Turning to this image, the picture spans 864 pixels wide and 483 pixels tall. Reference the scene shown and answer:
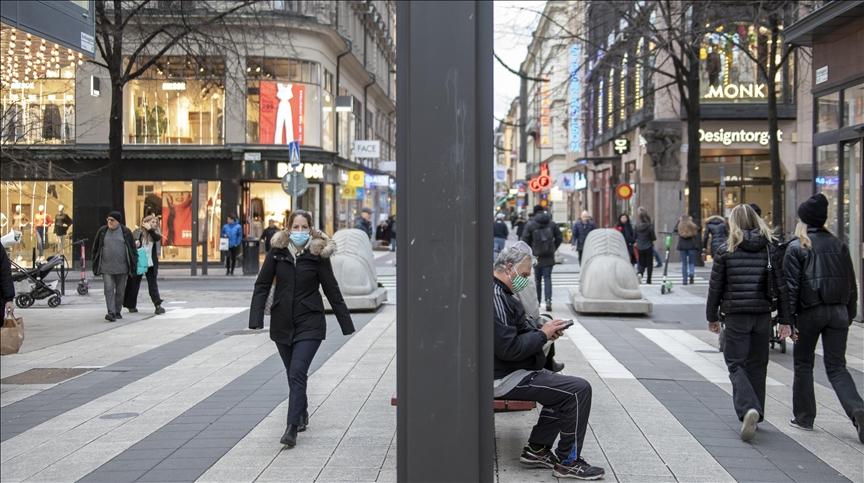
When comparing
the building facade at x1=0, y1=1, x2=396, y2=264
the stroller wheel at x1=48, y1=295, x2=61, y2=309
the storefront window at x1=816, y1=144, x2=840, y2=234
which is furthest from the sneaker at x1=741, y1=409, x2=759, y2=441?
the building facade at x1=0, y1=1, x2=396, y2=264

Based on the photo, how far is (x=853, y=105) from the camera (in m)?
13.1

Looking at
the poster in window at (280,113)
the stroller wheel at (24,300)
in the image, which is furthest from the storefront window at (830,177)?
the poster in window at (280,113)

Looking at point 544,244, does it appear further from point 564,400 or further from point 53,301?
point 564,400

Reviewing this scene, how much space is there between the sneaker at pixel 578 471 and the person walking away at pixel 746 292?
182cm

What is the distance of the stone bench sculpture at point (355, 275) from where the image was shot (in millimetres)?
15453

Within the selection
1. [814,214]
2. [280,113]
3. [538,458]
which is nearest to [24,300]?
[538,458]

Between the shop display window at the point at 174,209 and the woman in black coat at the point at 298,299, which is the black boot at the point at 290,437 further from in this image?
the shop display window at the point at 174,209

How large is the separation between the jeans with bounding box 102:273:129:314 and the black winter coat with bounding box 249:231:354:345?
865cm

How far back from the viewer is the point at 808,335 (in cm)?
696

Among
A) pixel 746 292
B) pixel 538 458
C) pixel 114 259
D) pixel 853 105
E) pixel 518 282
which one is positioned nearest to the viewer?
pixel 538 458

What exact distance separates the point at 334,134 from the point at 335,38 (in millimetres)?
4311

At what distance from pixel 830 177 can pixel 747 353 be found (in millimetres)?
8392

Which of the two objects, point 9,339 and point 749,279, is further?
point 749,279

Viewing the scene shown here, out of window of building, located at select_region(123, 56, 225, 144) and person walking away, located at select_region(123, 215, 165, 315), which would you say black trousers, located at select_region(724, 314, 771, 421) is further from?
window of building, located at select_region(123, 56, 225, 144)
